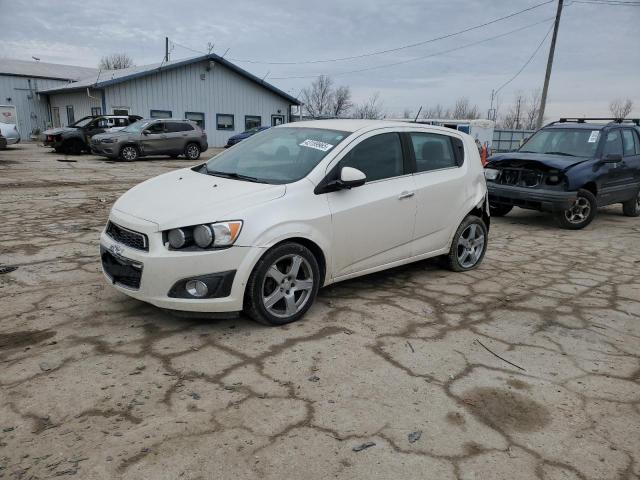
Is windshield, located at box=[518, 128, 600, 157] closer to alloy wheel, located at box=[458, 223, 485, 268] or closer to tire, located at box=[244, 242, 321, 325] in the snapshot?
alloy wheel, located at box=[458, 223, 485, 268]

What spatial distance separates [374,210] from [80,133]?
1959 cm

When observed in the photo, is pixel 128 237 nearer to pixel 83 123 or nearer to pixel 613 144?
pixel 613 144

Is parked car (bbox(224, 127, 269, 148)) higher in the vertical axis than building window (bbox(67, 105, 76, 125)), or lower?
lower

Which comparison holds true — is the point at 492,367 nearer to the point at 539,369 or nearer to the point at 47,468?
the point at 539,369

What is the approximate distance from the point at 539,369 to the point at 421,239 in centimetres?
186

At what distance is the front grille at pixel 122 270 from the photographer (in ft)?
11.9

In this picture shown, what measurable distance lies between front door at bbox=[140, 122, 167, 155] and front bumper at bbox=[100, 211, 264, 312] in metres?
16.5

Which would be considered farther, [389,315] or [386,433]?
[389,315]

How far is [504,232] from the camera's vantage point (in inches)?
323

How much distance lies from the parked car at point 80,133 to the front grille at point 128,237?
724 inches

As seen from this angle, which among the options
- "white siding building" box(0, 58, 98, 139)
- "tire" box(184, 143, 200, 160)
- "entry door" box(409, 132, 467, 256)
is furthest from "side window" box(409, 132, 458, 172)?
"white siding building" box(0, 58, 98, 139)

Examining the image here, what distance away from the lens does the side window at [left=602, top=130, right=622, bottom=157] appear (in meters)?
8.68

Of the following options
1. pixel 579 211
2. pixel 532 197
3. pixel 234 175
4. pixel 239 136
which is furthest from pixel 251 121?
pixel 234 175

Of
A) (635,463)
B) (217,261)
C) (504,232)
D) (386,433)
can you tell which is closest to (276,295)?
(217,261)
